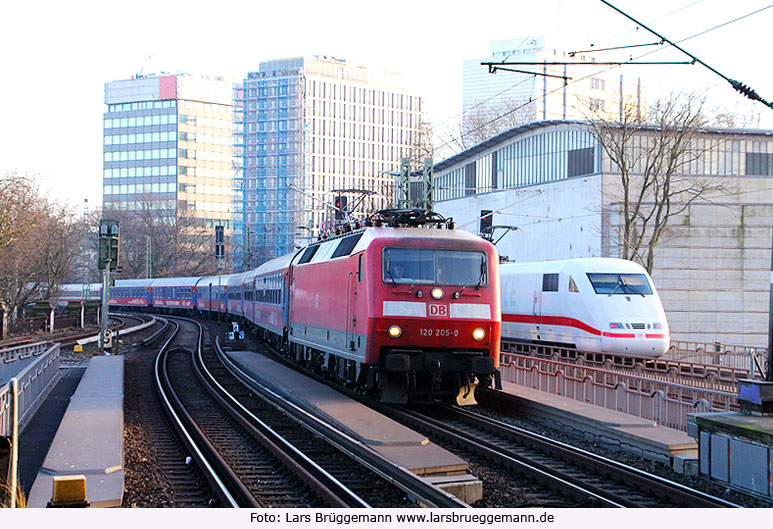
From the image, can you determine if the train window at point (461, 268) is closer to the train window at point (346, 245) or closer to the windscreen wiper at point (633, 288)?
the train window at point (346, 245)

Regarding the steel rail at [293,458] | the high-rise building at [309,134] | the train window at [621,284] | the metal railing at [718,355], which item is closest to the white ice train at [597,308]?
the train window at [621,284]

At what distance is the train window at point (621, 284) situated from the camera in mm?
23906

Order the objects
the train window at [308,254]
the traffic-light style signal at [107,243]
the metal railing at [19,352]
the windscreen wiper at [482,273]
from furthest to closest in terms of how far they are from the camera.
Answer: the traffic-light style signal at [107,243]
the train window at [308,254]
the metal railing at [19,352]
the windscreen wiper at [482,273]

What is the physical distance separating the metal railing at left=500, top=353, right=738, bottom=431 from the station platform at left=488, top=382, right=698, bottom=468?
0.71 m

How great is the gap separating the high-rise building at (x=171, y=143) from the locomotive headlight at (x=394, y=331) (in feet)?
412

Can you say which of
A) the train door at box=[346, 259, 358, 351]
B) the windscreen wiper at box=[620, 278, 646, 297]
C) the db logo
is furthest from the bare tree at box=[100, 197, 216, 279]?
the db logo

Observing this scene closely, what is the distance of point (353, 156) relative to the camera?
5408 inches

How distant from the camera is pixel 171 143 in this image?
138 meters

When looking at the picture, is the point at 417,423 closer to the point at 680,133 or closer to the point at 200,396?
the point at 200,396

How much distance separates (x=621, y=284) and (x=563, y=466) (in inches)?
543

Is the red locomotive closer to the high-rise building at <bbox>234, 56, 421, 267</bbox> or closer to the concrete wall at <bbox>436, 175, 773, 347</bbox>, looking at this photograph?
the concrete wall at <bbox>436, 175, 773, 347</bbox>

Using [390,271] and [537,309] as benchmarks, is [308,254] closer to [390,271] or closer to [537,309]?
[390,271]

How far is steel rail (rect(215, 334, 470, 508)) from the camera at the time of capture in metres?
8.32

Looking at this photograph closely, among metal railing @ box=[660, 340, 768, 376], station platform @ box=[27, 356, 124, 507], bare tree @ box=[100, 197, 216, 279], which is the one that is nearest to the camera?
station platform @ box=[27, 356, 124, 507]
